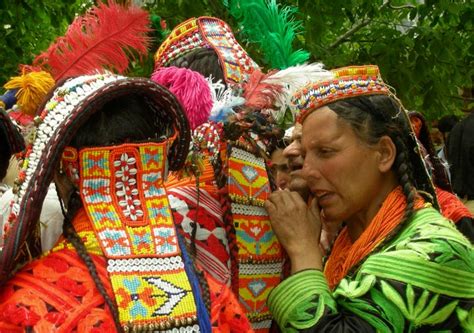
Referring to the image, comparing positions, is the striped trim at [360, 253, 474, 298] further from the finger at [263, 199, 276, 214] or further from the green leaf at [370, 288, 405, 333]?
the finger at [263, 199, 276, 214]

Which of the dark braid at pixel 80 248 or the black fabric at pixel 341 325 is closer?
the dark braid at pixel 80 248

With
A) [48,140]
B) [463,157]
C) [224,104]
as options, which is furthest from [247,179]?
[463,157]

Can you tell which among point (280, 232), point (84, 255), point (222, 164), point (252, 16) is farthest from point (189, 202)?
point (252, 16)

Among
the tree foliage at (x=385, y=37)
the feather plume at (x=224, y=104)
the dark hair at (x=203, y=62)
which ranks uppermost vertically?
the dark hair at (x=203, y=62)

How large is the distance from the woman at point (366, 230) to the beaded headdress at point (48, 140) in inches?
25.5

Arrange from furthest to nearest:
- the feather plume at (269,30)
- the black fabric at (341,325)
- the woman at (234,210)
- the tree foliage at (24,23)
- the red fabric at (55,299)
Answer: the tree foliage at (24,23) < the feather plume at (269,30) < the woman at (234,210) < the black fabric at (341,325) < the red fabric at (55,299)

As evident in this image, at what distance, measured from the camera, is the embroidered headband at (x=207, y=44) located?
10.5 ft

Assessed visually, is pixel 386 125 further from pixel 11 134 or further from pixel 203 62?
pixel 11 134

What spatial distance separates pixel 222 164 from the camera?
2.91 m

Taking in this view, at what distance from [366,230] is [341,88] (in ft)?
1.53

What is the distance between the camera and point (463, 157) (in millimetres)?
7211

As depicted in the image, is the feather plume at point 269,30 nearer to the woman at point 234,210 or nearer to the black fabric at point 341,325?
the woman at point 234,210

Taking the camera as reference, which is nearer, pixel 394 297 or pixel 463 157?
pixel 394 297

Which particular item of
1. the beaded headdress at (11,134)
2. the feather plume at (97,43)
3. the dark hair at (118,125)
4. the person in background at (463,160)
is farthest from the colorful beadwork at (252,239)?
the person in background at (463,160)
